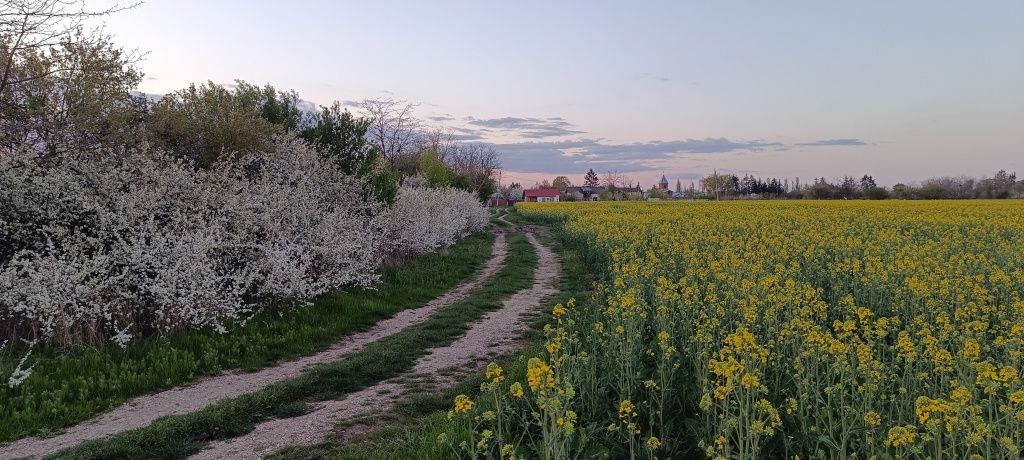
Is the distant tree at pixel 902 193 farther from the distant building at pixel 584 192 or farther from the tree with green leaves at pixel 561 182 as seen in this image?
the tree with green leaves at pixel 561 182

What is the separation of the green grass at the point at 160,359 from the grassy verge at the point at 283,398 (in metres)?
1.24

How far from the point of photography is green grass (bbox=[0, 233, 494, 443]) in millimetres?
7203

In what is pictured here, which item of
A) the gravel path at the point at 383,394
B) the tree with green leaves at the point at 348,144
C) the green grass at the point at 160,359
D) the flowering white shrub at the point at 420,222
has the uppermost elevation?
the tree with green leaves at the point at 348,144

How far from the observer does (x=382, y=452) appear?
593 centimetres

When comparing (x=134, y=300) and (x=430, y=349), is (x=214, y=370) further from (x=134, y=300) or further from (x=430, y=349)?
(x=430, y=349)

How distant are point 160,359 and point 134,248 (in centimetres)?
252

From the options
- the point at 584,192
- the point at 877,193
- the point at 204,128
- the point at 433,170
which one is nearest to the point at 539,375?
the point at 204,128

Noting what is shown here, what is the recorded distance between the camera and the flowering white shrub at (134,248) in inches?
372

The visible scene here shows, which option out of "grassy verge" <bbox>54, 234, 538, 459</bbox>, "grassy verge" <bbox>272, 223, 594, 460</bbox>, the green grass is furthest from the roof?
"grassy verge" <bbox>272, 223, 594, 460</bbox>

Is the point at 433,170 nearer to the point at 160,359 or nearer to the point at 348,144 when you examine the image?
the point at 348,144

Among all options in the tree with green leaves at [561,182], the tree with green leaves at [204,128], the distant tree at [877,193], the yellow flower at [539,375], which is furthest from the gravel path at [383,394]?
the tree with green leaves at [561,182]

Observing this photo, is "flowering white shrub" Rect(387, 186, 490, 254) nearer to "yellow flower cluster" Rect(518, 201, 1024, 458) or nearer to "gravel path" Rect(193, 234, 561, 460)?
"gravel path" Rect(193, 234, 561, 460)

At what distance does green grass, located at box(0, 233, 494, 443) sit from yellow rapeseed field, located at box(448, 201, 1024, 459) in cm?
468

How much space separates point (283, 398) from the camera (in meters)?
7.74
